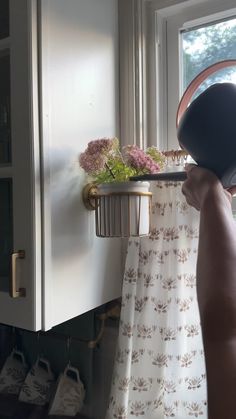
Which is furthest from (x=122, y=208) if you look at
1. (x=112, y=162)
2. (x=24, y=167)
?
(x=24, y=167)

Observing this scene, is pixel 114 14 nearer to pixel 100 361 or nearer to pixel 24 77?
pixel 24 77

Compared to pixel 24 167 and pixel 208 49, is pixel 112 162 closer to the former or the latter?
pixel 24 167

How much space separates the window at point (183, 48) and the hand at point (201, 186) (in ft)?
1.38

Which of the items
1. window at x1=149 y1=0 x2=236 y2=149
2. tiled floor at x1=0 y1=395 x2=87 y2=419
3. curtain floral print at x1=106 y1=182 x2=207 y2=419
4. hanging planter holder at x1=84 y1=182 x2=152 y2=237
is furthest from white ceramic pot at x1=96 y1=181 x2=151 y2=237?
tiled floor at x1=0 y1=395 x2=87 y2=419

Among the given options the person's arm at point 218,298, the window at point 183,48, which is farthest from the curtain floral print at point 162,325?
the person's arm at point 218,298

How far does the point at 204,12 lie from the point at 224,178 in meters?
0.60

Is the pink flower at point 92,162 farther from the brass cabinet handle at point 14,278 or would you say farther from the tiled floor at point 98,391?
the tiled floor at point 98,391

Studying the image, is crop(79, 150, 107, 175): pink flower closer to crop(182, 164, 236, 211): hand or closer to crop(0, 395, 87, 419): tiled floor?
crop(182, 164, 236, 211): hand

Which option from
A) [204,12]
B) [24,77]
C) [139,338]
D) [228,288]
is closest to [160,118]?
[204,12]

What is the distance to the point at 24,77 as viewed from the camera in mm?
748

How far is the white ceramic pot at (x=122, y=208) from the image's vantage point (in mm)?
810

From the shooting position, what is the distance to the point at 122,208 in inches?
32.0

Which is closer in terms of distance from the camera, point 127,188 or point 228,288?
point 228,288

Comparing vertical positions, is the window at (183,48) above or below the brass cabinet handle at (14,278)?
above
